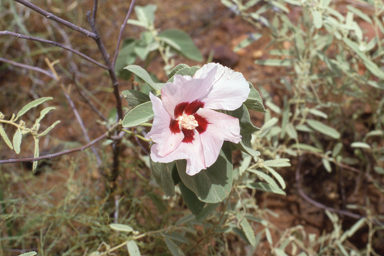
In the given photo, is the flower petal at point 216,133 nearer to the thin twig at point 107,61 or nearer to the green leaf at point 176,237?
the thin twig at point 107,61

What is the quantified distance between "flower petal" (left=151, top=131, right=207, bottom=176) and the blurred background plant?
24 centimetres

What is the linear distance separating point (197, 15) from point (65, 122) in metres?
1.37

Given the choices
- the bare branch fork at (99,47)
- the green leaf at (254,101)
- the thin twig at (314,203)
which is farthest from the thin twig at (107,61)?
the thin twig at (314,203)

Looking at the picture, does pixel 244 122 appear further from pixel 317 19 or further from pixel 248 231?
pixel 317 19

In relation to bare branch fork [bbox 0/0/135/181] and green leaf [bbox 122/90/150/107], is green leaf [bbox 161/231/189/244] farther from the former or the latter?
green leaf [bbox 122/90/150/107]

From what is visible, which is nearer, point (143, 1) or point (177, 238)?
point (177, 238)

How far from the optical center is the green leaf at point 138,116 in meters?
0.94

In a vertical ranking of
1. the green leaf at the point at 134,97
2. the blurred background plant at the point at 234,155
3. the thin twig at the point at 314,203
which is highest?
the green leaf at the point at 134,97

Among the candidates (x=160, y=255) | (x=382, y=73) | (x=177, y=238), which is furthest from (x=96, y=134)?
(x=382, y=73)

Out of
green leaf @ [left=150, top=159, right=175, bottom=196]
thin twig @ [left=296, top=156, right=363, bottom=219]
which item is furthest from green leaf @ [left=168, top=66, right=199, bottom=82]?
thin twig @ [left=296, top=156, right=363, bottom=219]

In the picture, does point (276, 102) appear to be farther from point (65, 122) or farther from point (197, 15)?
point (65, 122)

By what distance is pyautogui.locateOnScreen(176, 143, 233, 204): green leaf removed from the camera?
1026 mm

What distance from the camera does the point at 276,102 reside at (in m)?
2.19

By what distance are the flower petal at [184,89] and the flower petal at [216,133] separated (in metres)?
0.06
